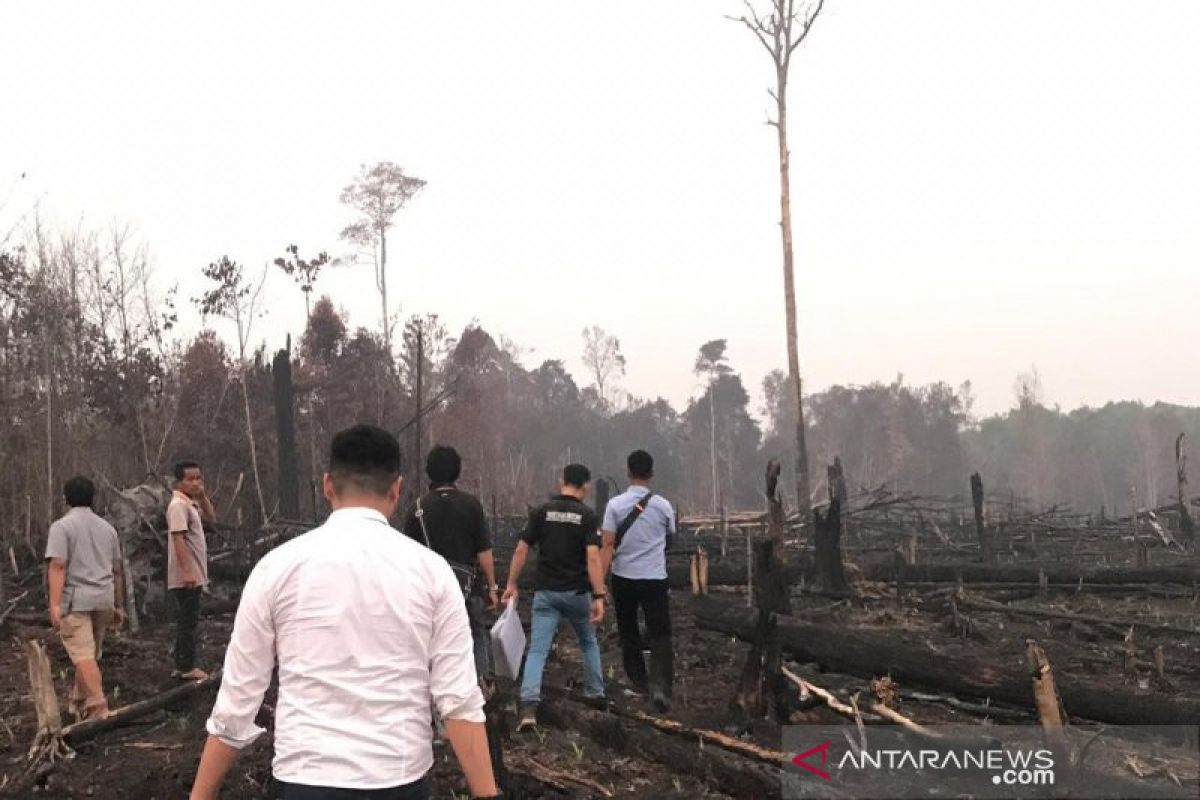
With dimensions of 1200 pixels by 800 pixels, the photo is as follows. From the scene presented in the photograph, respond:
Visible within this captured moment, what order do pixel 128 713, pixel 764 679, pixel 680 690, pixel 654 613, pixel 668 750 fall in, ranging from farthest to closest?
pixel 680 690
pixel 654 613
pixel 128 713
pixel 764 679
pixel 668 750

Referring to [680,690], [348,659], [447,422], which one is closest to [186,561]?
[680,690]

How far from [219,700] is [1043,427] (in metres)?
90.4

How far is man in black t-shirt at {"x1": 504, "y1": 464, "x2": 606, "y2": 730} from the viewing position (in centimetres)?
687

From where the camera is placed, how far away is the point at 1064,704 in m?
5.99

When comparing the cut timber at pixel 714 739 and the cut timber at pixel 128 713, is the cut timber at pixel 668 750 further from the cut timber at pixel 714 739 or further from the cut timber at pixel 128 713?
the cut timber at pixel 128 713

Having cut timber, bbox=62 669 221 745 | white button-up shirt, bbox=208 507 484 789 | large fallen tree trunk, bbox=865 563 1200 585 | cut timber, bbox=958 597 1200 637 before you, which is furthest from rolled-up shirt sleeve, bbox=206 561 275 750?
large fallen tree trunk, bbox=865 563 1200 585

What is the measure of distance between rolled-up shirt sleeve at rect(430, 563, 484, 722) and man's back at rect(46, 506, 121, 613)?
578 cm

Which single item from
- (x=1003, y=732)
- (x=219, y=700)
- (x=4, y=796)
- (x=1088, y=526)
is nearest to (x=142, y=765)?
(x=4, y=796)

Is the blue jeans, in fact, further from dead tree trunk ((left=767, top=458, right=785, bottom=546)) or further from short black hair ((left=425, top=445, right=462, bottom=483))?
dead tree trunk ((left=767, top=458, right=785, bottom=546))

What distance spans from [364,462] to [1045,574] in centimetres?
1404

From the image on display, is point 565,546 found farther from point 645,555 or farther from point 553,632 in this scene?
point 645,555
